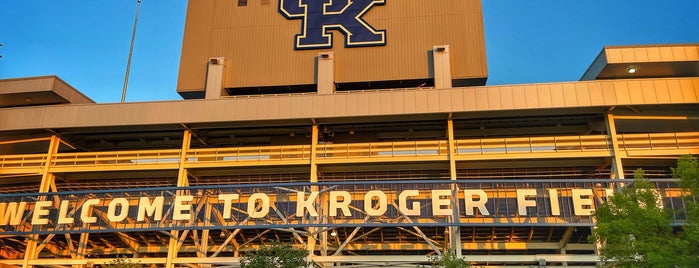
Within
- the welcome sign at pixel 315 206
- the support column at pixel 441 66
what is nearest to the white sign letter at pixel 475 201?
the welcome sign at pixel 315 206

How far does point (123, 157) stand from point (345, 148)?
1509cm

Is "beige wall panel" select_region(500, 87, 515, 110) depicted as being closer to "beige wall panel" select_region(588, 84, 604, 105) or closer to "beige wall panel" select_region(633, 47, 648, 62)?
"beige wall panel" select_region(588, 84, 604, 105)

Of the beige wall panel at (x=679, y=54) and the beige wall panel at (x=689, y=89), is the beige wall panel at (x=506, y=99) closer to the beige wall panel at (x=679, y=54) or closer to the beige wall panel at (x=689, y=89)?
the beige wall panel at (x=689, y=89)

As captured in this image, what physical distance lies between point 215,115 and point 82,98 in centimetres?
1447

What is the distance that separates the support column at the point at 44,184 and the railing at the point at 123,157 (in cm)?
42

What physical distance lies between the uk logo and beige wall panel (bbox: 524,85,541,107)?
41.8ft

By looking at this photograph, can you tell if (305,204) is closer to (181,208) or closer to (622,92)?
(181,208)

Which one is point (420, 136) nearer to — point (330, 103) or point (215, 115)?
point (330, 103)

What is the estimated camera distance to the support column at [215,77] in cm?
4206

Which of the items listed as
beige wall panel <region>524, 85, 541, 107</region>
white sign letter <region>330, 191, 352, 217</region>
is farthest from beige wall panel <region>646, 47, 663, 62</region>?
white sign letter <region>330, 191, 352, 217</region>

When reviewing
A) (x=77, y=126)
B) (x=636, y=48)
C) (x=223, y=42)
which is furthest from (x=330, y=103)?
(x=636, y=48)

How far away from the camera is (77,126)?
37031 mm

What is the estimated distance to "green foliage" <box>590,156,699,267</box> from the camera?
20.8 meters

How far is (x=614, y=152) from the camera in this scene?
33688 mm
